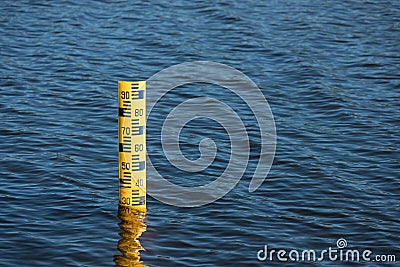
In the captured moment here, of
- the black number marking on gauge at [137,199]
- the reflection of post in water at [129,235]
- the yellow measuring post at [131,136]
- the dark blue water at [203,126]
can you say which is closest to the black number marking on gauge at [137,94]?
the yellow measuring post at [131,136]

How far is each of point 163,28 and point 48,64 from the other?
3913 mm

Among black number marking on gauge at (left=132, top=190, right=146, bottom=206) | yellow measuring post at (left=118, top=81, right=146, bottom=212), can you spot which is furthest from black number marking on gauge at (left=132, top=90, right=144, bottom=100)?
black number marking on gauge at (left=132, top=190, right=146, bottom=206)

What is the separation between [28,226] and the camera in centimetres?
951

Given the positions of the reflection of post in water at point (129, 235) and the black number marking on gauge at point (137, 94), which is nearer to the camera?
the reflection of post in water at point (129, 235)

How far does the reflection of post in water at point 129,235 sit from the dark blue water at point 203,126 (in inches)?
1.4

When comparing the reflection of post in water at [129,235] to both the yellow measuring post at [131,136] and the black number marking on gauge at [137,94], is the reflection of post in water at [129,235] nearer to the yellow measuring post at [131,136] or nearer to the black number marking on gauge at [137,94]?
the yellow measuring post at [131,136]

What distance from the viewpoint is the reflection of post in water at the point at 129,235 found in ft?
28.7

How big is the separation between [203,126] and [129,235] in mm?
4372

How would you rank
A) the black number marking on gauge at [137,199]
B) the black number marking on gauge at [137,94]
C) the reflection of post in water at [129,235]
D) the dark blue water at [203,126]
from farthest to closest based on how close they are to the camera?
the black number marking on gauge at [137,199] < the dark blue water at [203,126] < the black number marking on gauge at [137,94] < the reflection of post in water at [129,235]

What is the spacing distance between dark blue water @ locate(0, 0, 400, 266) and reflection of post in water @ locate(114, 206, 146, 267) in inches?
1.4

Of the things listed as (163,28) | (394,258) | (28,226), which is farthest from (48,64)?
(394,258)

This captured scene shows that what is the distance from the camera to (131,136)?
365 inches

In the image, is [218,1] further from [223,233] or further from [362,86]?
[223,233]

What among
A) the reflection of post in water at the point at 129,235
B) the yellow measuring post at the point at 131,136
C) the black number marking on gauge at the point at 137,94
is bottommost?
the reflection of post in water at the point at 129,235
